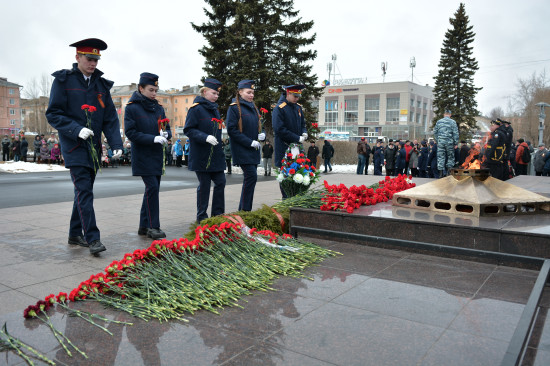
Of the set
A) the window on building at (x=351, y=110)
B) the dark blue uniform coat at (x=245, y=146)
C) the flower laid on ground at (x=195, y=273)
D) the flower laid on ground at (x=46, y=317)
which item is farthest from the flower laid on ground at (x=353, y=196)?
the window on building at (x=351, y=110)

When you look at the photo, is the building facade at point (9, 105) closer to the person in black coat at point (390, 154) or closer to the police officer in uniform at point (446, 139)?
the person in black coat at point (390, 154)

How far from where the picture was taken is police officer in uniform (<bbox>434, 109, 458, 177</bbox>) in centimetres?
1087

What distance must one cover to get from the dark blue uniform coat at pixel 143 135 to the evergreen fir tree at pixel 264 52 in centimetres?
1531

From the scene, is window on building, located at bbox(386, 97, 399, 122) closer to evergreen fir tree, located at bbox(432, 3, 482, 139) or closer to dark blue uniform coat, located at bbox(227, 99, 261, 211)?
evergreen fir tree, located at bbox(432, 3, 482, 139)

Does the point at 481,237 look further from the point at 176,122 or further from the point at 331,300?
the point at 176,122

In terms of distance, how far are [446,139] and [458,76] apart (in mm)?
28589

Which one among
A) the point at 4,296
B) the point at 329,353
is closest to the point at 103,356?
the point at 329,353

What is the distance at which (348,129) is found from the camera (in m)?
86.9

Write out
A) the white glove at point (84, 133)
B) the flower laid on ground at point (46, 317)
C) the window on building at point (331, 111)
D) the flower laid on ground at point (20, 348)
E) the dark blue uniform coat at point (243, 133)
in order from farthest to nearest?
the window on building at point (331, 111) < the dark blue uniform coat at point (243, 133) < the white glove at point (84, 133) < the flower laid on ground at point (46, 317) < the flower laid on ground at point (20, 348)

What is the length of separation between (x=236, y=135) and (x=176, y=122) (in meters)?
103

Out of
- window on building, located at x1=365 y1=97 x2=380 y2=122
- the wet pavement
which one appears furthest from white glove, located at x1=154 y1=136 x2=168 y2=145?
window on building, located at x1=365 y1=97 x2=380 y2=122

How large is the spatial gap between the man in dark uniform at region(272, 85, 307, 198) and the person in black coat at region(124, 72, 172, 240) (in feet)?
6.24

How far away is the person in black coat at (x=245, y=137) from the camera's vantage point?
6.14 metres

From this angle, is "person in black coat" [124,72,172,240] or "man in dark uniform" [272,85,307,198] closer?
"person in black coat" [124,72,172,240]
